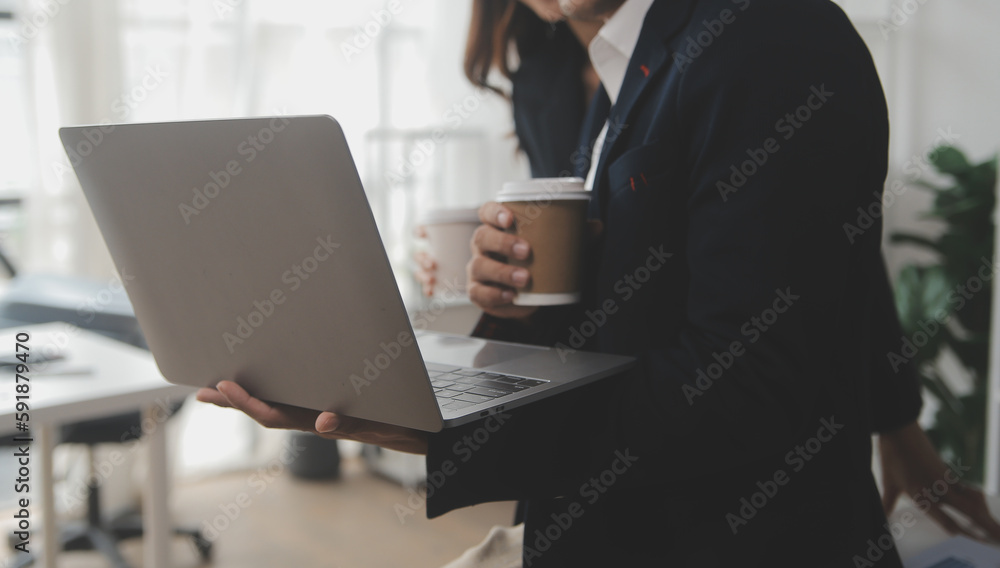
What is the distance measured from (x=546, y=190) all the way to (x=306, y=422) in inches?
12.4

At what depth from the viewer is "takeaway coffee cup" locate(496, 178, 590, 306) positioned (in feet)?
2.30

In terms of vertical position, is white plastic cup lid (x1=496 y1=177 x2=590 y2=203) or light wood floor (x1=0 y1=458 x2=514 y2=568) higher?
white plastic cup lid (x1=496 y1=177 x2=590 y2=203)

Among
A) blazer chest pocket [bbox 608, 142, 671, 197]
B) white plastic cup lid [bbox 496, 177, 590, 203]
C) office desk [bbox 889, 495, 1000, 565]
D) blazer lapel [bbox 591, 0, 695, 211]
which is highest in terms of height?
blazer lapel [bbox 591, 0, 695, 211]

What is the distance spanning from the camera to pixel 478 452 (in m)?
0.65

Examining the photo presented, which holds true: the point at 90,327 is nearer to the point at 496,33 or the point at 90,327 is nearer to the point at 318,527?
the point at 318,527

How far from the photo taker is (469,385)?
0.62 meters

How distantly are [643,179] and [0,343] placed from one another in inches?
66.3

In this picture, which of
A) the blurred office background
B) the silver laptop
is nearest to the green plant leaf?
the blurred office background

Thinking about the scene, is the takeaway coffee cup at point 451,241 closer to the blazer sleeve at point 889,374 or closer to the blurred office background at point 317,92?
the blazer sleeve at point 889,374

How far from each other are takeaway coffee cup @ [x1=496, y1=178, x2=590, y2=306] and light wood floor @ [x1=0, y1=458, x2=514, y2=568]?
177cm

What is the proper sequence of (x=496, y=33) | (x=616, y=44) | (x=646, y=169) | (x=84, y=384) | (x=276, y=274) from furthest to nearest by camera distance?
(x=84, y=384), (x=496, y=33), (x=616, y=44), (x=646, y=169), (x=276, y=274)

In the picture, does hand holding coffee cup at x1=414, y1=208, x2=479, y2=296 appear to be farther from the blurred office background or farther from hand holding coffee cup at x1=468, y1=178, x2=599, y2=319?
the blurred office background

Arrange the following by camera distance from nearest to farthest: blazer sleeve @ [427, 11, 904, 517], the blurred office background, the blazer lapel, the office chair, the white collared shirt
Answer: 1. blazer sleeve @ [427, 11, 904, 517]
2. the blazer lapel
3. the white collared shirt
4. the office chair
5. the blurred office background

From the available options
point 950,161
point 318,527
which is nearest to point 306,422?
point 318,527
